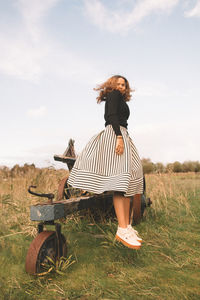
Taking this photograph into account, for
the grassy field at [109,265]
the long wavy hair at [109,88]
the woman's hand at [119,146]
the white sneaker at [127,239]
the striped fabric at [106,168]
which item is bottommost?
the grassy field at [109,265]

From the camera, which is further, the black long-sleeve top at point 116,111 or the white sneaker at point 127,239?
the black long-sleeve top at point 116,111

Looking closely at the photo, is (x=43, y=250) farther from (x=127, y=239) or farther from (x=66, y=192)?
(x=66, y=192)

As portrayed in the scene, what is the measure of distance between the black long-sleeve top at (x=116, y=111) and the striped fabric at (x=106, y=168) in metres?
0.13

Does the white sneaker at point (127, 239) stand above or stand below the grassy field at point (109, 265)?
above

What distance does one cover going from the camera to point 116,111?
124 inches

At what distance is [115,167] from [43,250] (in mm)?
1116

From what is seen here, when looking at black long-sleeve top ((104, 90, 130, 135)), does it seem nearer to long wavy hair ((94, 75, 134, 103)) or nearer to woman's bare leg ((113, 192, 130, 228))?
long wavy hair ((94, 75, 134, 103))

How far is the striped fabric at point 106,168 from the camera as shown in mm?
2871

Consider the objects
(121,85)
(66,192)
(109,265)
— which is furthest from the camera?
(66,192)

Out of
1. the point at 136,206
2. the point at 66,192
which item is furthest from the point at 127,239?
the point at 66,192

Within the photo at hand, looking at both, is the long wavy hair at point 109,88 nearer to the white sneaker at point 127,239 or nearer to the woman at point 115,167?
the woman at point 115,167

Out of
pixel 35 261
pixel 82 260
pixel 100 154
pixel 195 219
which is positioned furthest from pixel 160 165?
pixel 35 261

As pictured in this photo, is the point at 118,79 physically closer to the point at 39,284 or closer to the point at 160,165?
the point at 39,284

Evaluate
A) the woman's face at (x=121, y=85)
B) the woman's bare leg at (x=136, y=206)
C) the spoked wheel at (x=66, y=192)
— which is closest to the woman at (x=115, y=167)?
the woman's face at (x=121, y=85)
